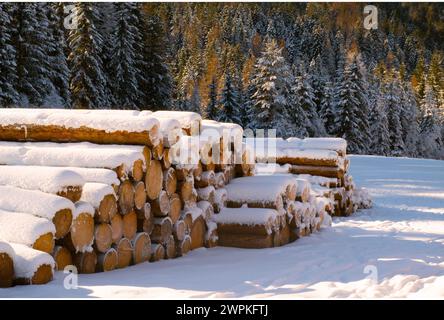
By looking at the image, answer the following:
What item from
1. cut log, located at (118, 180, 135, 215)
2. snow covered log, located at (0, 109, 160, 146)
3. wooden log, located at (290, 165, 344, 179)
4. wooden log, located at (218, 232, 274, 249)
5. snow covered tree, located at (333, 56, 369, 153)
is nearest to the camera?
cut log, located at (118, 180, 135, 215)

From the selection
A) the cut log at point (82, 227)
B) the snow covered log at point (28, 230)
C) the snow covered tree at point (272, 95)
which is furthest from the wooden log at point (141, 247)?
the snow covered tree at point (272, 95)

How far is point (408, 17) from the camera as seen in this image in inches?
6171

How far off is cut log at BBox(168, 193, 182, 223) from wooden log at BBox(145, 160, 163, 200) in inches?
13.7

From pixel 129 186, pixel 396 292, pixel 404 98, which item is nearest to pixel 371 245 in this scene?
pixel 396 292

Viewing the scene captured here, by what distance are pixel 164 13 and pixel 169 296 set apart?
425ft

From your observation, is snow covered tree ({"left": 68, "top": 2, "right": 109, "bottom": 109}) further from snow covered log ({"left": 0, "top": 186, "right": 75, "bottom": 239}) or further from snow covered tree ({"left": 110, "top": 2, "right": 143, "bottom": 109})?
snow covered log ({"left": 0, "top": 186, "right": 75, "bottom": 239})

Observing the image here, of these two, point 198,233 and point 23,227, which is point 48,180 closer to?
point 23,227

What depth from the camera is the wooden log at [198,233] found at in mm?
7125

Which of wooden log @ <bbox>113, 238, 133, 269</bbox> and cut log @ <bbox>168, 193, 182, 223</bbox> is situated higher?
cut log @ <bbox>168, 193, 182, 223</bbox>

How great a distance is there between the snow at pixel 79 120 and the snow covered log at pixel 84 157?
244 mm

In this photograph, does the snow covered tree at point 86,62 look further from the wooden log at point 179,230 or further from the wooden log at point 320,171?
the wooden log at point 179,230

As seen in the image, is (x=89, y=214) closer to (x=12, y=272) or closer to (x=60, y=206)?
(x=60, y=206)

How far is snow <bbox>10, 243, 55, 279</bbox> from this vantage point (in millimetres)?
4395

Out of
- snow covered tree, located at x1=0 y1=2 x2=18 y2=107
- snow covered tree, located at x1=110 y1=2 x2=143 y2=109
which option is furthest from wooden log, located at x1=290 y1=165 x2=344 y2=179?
snow covered tree, located at x1=110 y1=2 x2=143 y2=109
